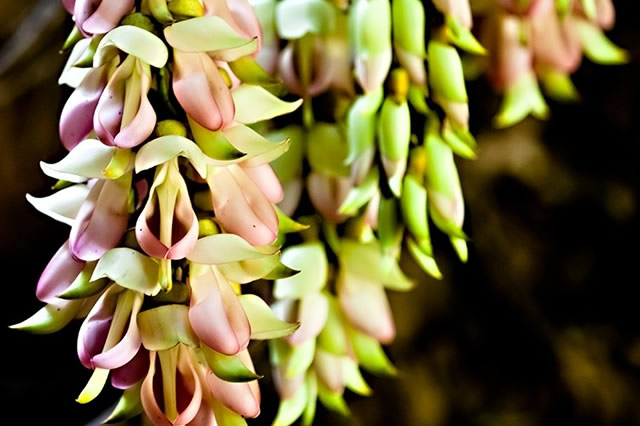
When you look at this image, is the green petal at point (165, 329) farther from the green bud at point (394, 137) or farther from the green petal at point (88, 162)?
the green bud at point (394, 137)

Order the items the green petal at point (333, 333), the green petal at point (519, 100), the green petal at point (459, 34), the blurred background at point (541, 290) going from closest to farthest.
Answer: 1. the green petal at point (459, 34)
2. the green petal at point (333, 333)
3. the green petal at point (519, 100)
4. the blurred background at point (541, 290)

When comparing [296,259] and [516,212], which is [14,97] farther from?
[516,212]

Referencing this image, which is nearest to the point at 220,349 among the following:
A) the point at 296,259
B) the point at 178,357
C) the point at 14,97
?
the point at 178,357

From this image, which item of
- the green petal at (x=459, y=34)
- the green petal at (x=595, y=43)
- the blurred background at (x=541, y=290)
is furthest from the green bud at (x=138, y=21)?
the blurred background at (x=541, y=290)

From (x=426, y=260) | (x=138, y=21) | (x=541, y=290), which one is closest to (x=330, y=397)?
(x=426, y=260)

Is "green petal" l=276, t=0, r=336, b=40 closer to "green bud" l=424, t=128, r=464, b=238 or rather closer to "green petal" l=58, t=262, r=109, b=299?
"green bud" l=424, t=128, r=464, b=238

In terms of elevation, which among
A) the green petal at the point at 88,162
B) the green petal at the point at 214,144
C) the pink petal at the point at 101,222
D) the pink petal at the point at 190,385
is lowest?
the pink petal at the point at 190,385

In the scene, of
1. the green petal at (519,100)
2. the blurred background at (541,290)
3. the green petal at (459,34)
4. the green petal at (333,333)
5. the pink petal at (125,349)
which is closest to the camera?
the pink petal at (125,349)
